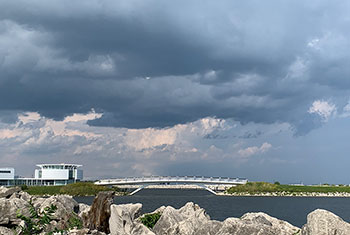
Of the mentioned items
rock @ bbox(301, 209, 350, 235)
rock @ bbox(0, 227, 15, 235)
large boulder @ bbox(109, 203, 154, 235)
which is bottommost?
rock @ bbox(0, 227, 15, 235)

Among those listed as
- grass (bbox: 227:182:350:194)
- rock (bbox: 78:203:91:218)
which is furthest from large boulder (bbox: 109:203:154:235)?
grass (bbox: 227:182:350:194)

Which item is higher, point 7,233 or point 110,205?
point 110,205

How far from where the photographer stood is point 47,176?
6319 inches

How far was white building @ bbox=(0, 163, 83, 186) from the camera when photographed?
518 ft

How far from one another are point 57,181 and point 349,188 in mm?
105461

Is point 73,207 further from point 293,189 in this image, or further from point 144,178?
point 293,189

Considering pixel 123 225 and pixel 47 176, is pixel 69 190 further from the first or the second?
pixel 123 225

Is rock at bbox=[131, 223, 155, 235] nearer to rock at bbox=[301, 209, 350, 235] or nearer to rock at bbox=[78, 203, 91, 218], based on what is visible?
rock at bbox=[78, 203, 91, 218]

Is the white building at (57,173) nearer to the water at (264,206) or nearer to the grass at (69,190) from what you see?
the grass at (69,190)

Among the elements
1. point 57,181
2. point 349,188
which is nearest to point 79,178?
point 57,181

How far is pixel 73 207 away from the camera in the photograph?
131 feet

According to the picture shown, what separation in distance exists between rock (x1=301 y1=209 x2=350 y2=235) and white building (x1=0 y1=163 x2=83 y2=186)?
14738cm

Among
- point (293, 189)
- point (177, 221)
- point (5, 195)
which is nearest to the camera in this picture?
point (177, 221)

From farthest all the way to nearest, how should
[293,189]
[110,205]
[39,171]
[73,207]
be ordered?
[39,171] → [293,189] → [73,207] → [110,205]
